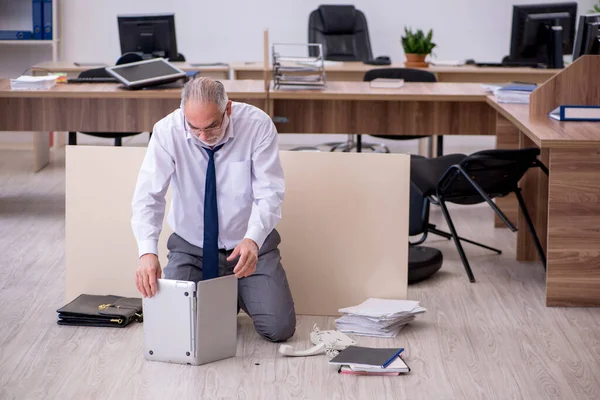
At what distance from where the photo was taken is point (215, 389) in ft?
8.90

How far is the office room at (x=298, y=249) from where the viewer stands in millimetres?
2824

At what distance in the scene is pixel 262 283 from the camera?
3.10 meters

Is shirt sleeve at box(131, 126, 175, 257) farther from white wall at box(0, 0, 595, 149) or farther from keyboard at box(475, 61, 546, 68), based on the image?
white wall at box(0, 0, 595, 149)

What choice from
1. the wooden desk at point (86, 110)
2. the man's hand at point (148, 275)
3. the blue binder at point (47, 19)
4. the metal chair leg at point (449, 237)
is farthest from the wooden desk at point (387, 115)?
the blue binder at point (47, 19)

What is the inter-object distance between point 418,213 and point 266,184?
4.83ft

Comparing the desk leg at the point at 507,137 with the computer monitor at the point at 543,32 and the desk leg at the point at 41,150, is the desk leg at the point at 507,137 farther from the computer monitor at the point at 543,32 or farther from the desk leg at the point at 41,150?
the desk leg at the point at 41,150

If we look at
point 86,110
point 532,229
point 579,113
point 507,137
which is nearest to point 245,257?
point 532,229

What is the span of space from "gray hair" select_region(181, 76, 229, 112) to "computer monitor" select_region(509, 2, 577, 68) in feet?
11.7

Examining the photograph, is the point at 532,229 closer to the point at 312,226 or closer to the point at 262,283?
the point at 312,226

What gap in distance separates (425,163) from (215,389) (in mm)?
1967

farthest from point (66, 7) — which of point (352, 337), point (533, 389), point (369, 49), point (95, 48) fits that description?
point (533, 389)

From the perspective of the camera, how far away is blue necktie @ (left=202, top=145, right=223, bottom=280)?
9.87ft

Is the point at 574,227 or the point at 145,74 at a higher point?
the point at 145,74

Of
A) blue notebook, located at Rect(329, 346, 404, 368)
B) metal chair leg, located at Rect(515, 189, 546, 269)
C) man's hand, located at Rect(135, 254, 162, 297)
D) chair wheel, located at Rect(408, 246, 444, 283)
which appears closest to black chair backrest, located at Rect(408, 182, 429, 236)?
chair wheel, located at Rect(408, 246, 444, 283)
